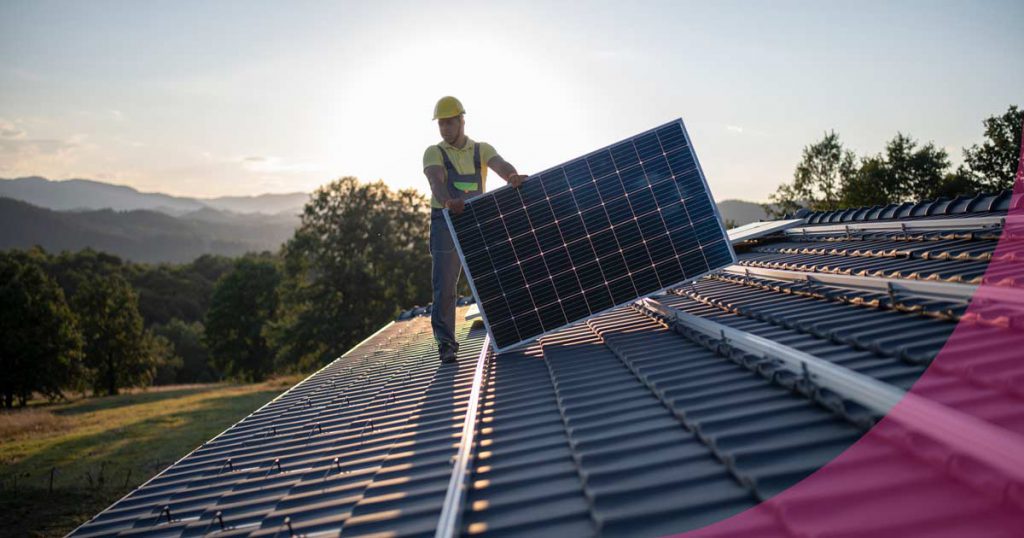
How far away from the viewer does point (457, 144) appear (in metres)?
8.94

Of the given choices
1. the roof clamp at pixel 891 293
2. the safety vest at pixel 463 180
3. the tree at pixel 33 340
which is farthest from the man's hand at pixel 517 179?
the tree at pixel 33 340

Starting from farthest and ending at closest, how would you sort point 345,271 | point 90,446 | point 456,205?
point 345,271, point 90,446, point 456,205

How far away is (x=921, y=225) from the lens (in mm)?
9680

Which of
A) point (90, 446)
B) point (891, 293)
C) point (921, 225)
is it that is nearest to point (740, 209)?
point (90, 446)

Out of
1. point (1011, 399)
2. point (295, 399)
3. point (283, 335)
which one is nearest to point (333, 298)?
point (283, 335)

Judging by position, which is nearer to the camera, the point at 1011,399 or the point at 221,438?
the point at 1011,399

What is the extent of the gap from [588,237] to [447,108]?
238 cm

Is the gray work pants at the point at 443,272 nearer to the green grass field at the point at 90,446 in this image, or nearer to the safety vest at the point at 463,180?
the safety vest at the point at 463,180

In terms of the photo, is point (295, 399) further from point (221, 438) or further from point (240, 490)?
point (240, 490)

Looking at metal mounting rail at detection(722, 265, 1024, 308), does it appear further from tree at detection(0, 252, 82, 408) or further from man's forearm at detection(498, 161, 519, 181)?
tree at detection(0, 252, 82, 408)

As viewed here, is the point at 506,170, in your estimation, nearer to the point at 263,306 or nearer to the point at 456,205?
the point at 456,205

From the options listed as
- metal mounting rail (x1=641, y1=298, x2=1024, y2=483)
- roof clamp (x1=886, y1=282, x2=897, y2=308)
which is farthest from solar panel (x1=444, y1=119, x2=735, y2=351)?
metal mounting rail (x1=641, y1=298, x2=1024, y2=483)

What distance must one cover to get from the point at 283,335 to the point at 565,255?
5727 cm

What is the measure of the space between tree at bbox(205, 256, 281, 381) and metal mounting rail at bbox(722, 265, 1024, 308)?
79.8 meters
